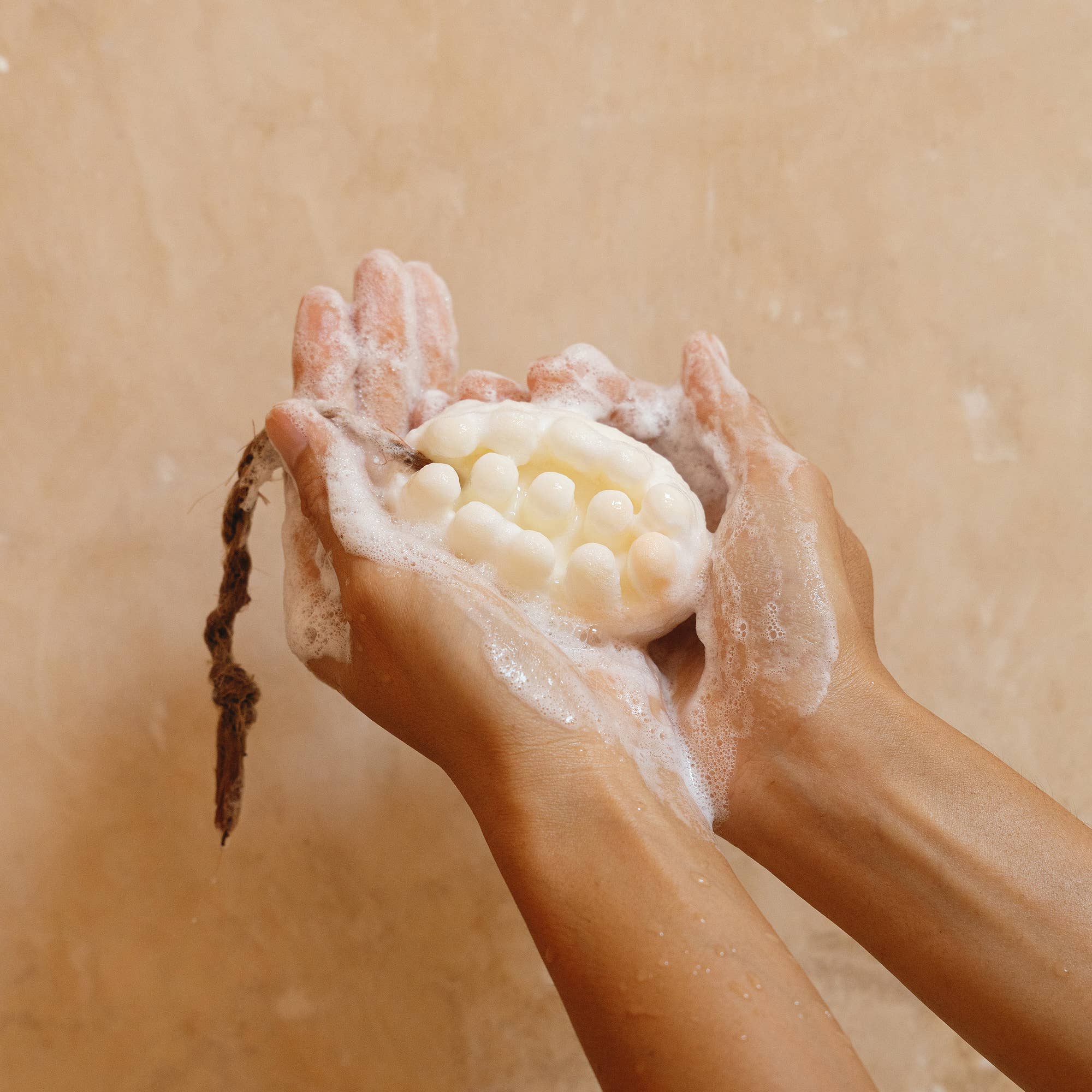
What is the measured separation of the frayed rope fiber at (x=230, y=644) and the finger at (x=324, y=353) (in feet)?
0.23

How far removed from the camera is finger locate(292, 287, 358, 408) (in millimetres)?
Result: 897

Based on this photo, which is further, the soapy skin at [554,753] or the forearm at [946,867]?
the forearm at [946,867]

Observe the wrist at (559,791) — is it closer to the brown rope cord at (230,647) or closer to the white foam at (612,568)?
the white foam at (612,568)

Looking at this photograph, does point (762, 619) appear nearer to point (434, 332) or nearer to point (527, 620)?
point (527, 620)

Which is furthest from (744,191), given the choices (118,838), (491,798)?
(118,838)

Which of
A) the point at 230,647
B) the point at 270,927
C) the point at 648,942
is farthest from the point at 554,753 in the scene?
the point at 270,927

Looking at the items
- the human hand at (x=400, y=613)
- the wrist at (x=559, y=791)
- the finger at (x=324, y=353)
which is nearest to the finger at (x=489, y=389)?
the human hand at (x=400, y=613)

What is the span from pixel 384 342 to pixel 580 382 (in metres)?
0.19

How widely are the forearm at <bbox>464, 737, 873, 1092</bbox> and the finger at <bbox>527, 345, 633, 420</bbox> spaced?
0.38 m

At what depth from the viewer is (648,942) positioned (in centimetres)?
62

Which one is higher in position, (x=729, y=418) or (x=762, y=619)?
(x=729, y=418)

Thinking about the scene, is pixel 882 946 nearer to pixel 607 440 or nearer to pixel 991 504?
pixel 607 440

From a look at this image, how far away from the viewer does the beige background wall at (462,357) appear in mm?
1039

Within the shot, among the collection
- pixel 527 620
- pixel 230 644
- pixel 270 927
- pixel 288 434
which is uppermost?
pixel 288 434
